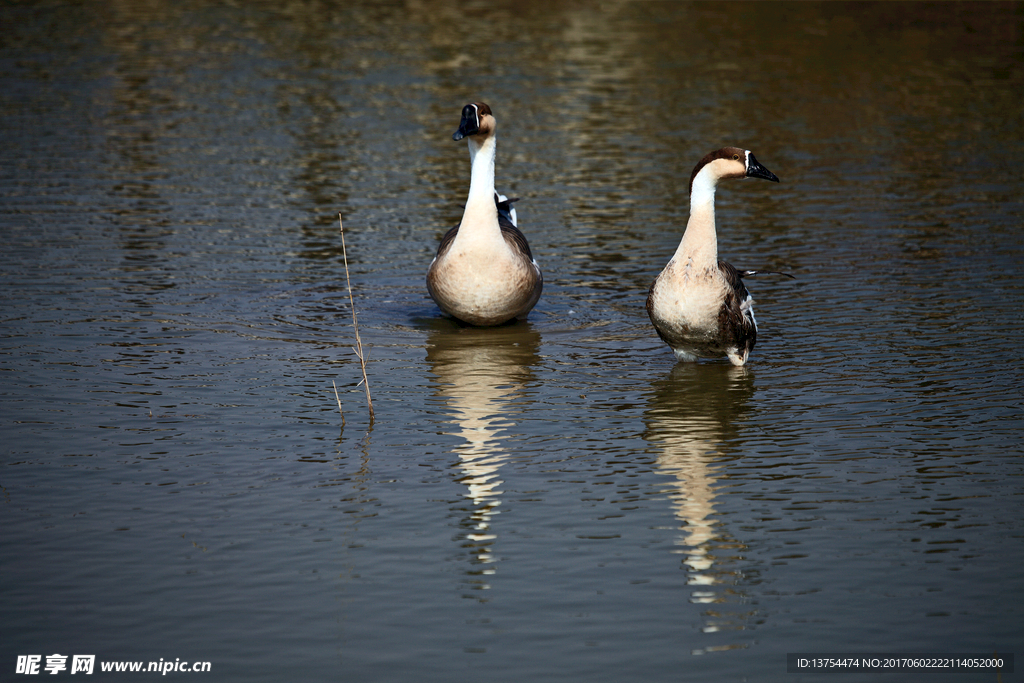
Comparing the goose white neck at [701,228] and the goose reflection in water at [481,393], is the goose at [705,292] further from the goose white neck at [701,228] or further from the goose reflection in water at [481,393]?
the goose reflection in water at [481,393]

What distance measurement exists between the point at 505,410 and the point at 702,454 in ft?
5.25

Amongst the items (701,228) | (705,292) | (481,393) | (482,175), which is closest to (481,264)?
(482,175)

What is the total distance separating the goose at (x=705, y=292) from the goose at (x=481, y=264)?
1.59 m

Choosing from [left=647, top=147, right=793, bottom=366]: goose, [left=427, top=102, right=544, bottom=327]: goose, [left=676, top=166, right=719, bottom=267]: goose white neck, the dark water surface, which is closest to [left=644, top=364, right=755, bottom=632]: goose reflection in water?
the dark water surface

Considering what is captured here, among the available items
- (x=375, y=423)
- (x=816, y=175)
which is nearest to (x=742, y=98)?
(x=816, y=175)

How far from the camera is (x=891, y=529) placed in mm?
6672

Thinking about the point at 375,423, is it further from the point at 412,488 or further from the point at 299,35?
the point at 299,35

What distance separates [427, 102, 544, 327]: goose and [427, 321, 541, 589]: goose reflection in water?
0.29 meters

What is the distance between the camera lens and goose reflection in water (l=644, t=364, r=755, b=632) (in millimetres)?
6051

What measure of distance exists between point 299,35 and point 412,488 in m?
28.7

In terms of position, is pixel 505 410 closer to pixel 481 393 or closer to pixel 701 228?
pixel 481 393

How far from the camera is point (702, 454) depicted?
7.85 metres

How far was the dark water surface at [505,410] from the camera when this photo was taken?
5.71 meters

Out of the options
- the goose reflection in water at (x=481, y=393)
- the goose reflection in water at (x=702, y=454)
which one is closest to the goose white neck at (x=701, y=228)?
the goose reflection in water at (x=702, y=454)
